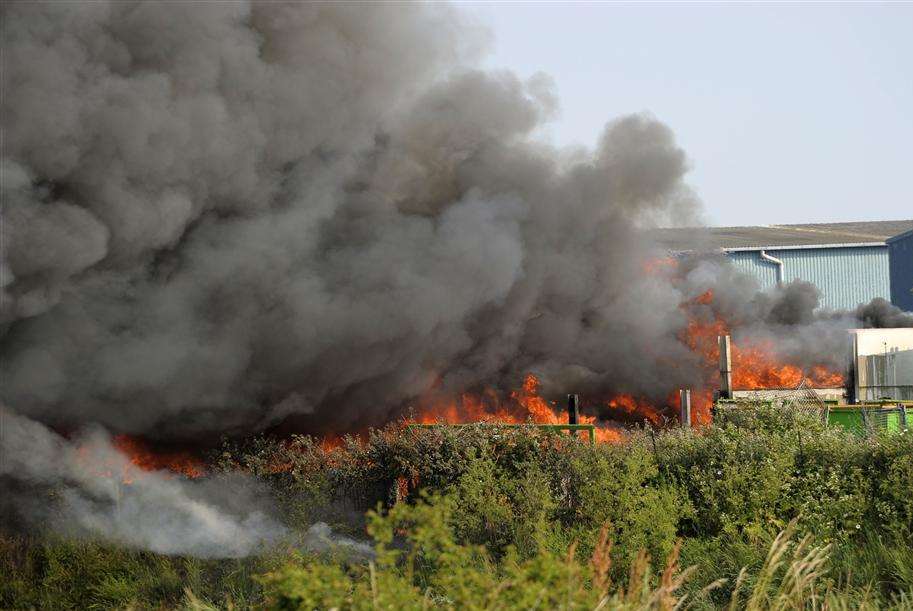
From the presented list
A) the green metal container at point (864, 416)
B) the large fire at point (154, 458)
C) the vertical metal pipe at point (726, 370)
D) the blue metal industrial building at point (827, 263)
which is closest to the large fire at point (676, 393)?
the vertical metal pipe at point (726, 370)

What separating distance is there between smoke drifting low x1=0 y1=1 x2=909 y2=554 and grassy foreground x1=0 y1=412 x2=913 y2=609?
107 centimetres

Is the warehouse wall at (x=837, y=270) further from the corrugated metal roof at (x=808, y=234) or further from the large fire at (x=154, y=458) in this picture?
the large fire at (x=154, y=458)

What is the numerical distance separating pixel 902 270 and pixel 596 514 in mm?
40415

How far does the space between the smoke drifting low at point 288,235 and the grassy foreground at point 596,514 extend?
1.07 metres

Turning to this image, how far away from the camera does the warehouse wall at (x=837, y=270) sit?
172ft

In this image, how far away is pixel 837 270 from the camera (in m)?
53.2

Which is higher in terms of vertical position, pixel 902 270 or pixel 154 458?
pixel 902 270

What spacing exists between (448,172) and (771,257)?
104 feet

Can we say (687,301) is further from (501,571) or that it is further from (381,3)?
(501,571)

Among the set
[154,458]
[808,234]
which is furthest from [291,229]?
[808,234]

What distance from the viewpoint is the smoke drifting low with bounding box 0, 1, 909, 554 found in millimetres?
15492

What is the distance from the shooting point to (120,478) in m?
15.3

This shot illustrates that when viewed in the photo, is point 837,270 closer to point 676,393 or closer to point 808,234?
point 808,234

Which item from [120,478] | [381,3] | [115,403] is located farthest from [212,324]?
[381,3]
